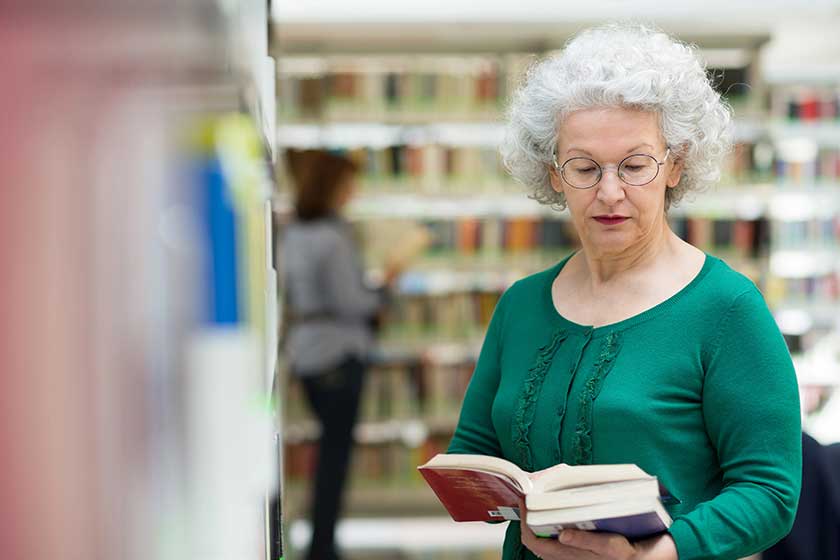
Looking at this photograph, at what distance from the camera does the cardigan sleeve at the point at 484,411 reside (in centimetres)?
153

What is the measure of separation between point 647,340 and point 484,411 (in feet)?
1.07

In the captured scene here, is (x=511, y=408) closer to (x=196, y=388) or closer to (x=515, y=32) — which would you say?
(x=196, y=388)

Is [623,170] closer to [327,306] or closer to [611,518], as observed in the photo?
[611,518]

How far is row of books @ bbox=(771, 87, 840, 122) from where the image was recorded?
573 cm

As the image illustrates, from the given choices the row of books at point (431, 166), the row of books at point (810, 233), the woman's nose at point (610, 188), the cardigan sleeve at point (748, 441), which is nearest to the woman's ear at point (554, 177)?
the woman's nose at point (610, 188)

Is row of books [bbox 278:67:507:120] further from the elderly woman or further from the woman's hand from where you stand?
the woman's hand

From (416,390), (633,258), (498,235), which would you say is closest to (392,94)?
(498,235)

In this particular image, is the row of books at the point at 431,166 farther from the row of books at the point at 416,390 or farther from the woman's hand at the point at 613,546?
the woman's hand at the point at 613,546

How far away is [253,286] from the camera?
64 cm

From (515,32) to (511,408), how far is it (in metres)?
4.09

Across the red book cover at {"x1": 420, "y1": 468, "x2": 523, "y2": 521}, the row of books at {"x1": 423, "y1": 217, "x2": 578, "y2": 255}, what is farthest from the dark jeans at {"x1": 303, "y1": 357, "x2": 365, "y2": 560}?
the red book cover at {"x1": 420, "y1": 468, "x2": 523, "y2": 521}

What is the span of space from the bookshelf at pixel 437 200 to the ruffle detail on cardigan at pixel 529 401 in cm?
374

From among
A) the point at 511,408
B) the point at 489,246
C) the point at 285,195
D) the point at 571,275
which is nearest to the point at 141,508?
the point at 511,408

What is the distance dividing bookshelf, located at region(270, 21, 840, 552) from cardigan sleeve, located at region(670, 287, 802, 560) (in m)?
3.91
